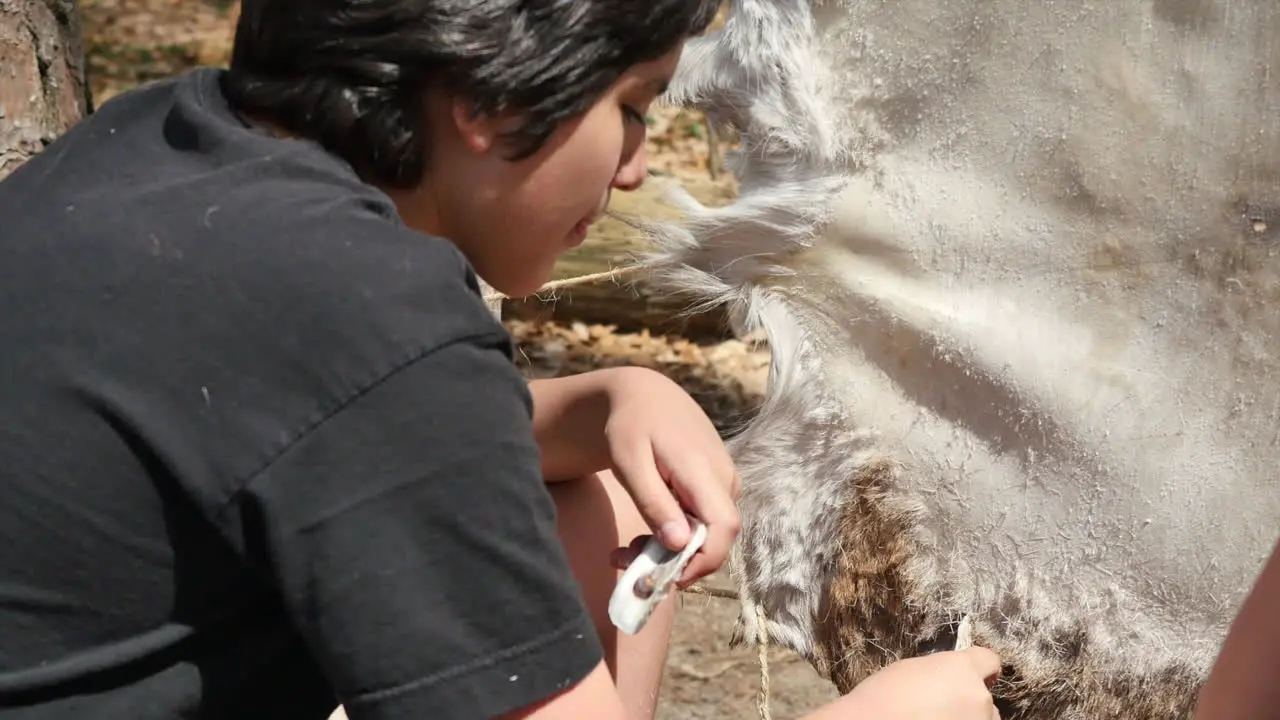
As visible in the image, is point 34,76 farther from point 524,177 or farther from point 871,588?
point 871,588

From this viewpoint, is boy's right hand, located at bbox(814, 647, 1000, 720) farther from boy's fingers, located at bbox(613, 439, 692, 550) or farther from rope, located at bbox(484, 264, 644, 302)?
rope, located at bbox(484, 264, 644, 302)

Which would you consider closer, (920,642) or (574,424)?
(574,424)

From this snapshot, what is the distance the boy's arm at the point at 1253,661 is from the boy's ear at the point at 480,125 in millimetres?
562

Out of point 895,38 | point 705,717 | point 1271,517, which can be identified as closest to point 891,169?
point 895,38

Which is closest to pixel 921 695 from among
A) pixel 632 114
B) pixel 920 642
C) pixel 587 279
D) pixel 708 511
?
pixel 708 511

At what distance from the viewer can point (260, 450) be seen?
73cm

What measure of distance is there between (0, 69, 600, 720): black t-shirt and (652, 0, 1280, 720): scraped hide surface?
62cm

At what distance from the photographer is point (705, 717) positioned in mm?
1884

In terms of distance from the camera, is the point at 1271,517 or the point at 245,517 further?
the point at 1271,517

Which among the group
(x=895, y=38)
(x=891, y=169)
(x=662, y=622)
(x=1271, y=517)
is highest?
(x=895, y=38)

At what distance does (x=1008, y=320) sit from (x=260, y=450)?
2.51 ft

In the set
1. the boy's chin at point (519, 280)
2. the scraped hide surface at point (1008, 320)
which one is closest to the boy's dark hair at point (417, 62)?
the boy's chin at point (519, 280)

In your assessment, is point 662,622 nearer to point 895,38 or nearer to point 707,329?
point 895,38

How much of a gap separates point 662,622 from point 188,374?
61cm
